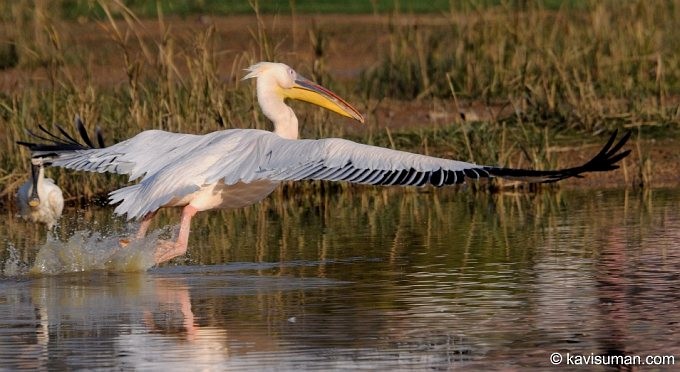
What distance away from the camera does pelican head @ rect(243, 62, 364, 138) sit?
28.6 ft

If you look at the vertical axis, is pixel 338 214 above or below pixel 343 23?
below

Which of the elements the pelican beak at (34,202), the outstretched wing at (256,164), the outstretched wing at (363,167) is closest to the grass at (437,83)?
the pelican beak at (34,202)

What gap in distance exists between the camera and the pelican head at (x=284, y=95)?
8.70 m

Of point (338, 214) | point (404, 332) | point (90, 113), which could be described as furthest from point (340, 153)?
point (90, 113)

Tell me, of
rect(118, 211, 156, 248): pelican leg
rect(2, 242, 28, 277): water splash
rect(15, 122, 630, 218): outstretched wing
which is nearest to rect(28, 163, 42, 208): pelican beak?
rect(15, 122, 630, 218): outstretched wing

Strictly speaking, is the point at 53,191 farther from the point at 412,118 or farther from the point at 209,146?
the point at 412,118

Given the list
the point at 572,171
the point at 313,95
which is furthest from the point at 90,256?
the point at 572,171

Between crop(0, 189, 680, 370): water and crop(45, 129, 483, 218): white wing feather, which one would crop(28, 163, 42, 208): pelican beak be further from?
crop(45, 129, 483, 218): white wing feather

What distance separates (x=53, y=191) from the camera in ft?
33.9

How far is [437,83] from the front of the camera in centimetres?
1470

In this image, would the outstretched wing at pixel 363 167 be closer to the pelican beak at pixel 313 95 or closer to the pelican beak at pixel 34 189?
the pelican beak at pixel 313 95

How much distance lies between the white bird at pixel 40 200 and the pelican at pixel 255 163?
117 cm

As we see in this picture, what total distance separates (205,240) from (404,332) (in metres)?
3.46

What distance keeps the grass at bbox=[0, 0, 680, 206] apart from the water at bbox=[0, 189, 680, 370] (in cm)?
113
